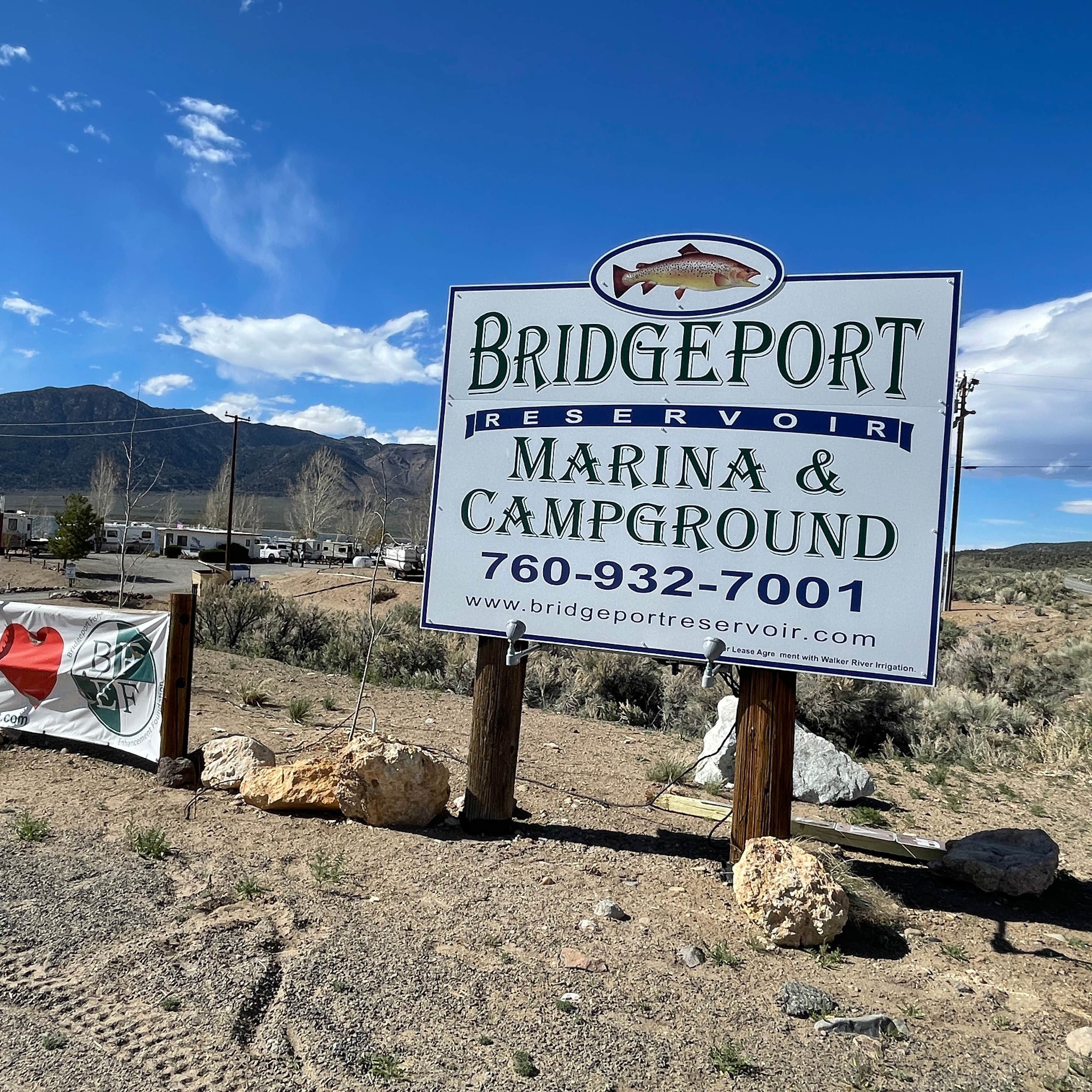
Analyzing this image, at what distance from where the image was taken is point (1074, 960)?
14.1ft

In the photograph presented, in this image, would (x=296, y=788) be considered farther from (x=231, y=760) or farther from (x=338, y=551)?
(x=338, y=551)

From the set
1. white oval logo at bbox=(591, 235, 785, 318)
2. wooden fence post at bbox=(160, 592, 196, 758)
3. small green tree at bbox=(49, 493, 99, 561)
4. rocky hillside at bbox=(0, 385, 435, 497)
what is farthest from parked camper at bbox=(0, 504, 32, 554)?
rocky hillside at bbox=(0, 385, 435, 497)

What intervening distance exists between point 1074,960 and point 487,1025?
3115mm

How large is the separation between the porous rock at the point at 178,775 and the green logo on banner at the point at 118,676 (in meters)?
0.47

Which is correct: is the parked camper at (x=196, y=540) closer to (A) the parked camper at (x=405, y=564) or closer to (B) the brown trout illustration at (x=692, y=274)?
(A) the parked camper at (x=405, y=564)

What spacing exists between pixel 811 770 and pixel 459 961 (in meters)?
4.22

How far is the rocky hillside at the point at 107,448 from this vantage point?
418 feet

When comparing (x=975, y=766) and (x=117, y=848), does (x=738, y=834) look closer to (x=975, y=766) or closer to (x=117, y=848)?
(x=117, y=848)

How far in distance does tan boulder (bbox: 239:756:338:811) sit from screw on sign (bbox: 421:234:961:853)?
943 mm

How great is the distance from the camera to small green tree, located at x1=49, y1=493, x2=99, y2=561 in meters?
31.4

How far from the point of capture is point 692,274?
5.18 metres

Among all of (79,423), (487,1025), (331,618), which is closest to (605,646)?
(487,1025)

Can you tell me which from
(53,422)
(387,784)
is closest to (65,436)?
(53,422)

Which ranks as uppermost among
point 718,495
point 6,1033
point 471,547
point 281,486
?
point 281,486
